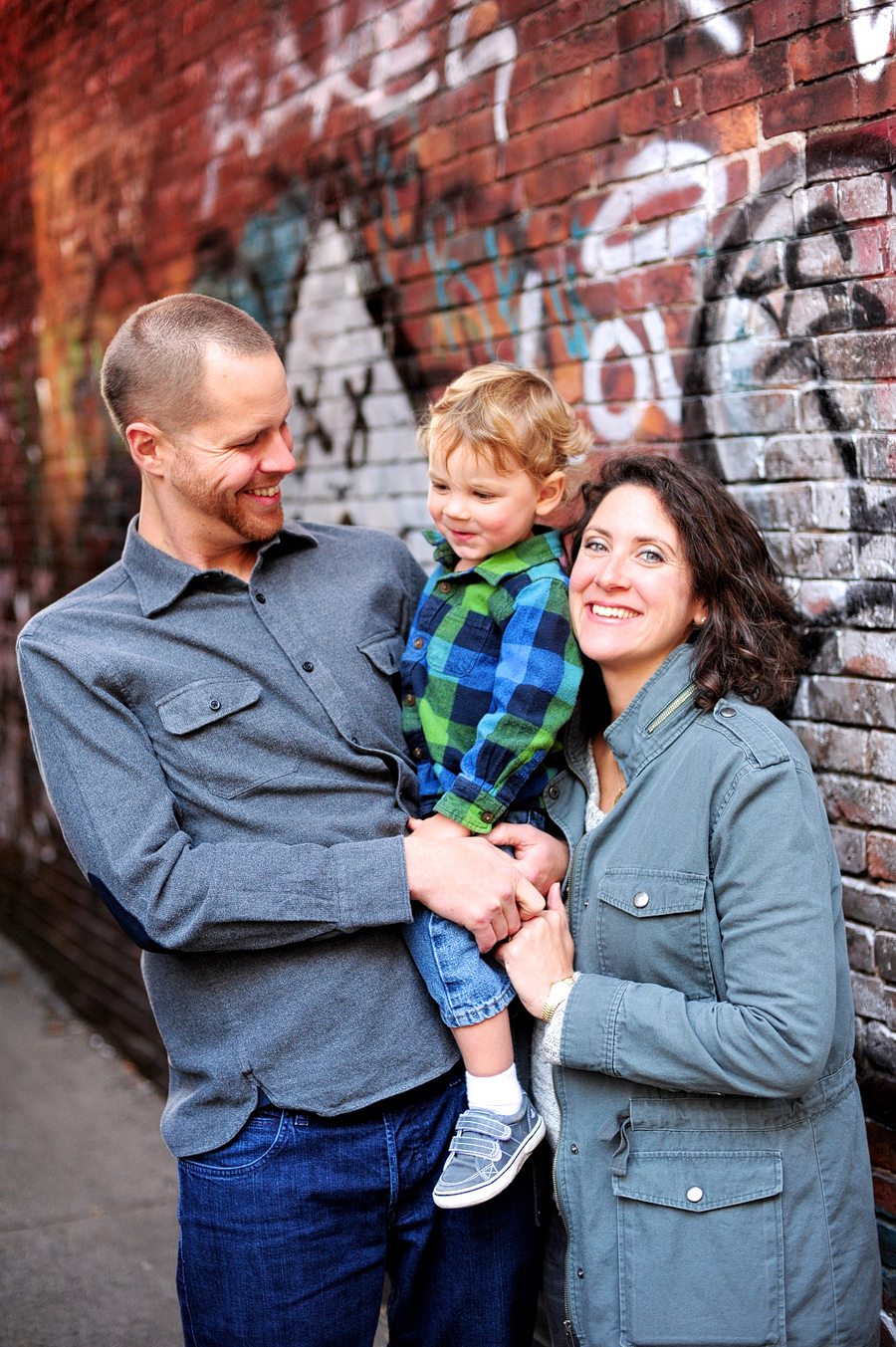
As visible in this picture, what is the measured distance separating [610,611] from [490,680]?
0.31 meters

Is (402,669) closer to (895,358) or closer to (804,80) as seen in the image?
(895,358)

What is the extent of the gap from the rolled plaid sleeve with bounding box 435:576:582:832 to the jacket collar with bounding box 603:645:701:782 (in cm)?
14

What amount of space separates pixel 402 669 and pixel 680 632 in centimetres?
60

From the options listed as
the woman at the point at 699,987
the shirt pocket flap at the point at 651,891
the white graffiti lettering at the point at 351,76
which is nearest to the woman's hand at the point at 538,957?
the woman at the point at 699,987

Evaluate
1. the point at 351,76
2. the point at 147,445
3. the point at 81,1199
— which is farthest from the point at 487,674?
the point at 81,1199

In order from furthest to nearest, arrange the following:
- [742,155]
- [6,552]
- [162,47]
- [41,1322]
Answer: [6,552], [162,47], [41,1322], [742,155]

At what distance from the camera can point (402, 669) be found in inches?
95.4

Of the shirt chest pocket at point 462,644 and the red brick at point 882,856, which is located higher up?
the shirt chest pocket at point 462,644

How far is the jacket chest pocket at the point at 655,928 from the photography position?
1.94 meters

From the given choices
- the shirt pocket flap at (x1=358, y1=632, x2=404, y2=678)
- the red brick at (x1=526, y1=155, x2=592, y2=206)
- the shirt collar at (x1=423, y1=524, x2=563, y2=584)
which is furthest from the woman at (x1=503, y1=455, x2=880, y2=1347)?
the red brick at (x1=526, y1=155, x2=592, y2=206)

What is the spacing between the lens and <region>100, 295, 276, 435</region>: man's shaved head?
224cm

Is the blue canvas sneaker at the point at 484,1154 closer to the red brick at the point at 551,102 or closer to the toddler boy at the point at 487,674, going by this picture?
the toddler boy at the point at 487,674

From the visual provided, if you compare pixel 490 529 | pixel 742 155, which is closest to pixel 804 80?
pixel 742 155

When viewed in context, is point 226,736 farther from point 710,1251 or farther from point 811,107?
Answer: point 811,107
